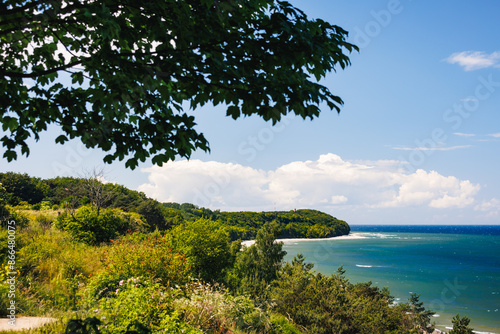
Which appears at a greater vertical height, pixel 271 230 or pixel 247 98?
pixel 247 98

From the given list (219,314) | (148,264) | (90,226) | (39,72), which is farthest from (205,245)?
(39,72)

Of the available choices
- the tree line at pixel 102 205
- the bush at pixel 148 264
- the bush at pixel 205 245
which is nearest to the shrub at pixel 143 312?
the bush at pixel 148 264

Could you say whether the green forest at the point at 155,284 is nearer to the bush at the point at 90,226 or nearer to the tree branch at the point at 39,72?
the bush at the point at 90,226

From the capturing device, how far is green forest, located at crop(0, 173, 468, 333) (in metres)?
6.60

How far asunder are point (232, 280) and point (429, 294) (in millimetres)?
37955

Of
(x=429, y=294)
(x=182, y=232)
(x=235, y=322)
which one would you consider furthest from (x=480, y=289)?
(x=235, y=322)

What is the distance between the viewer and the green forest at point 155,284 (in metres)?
6.60

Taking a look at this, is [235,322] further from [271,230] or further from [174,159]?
[271,230]

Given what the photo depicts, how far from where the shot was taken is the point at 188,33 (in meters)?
2.88

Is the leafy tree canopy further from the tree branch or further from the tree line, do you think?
the tree line

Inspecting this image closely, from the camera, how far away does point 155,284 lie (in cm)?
729

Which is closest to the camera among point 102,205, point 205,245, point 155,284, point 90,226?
point 155,284

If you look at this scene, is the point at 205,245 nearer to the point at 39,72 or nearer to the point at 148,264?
the point at 148,264

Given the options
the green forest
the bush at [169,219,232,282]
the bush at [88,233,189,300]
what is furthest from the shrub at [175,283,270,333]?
the bush at [169,219,232,282]
